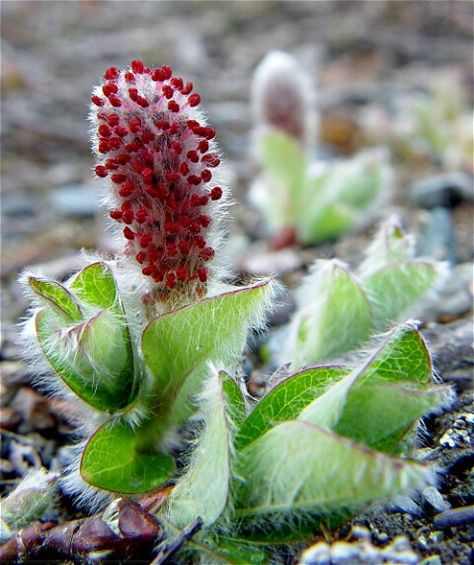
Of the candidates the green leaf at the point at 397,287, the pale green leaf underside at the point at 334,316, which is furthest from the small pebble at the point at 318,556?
the green leaf at the point at 397,287

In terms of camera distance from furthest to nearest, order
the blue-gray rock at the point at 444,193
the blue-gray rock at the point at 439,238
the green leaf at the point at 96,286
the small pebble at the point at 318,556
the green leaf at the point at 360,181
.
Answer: the blue-gray rock at the point at 444,193 < the green leaf at the point at 360,181 < the blue-gray rock at the point at 439,238 < the green leaf at the point at 96,286 < the small pebble at the point at 318,556

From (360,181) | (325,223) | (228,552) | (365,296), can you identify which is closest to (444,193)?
(360,181)

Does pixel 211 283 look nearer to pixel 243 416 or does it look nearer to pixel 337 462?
pixel 243 416

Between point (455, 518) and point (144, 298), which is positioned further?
point (144, 298)

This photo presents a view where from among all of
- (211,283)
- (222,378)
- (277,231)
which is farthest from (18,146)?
(222,378)

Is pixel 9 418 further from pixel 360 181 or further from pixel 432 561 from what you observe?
pixel 360 181

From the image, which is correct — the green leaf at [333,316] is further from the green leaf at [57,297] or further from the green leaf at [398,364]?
the green leaf at [57,297]

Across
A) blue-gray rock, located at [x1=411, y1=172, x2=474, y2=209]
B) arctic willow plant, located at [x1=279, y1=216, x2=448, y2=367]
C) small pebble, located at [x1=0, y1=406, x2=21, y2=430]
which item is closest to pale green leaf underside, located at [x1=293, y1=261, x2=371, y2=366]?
arctic willow plant, located at [x1=279, y1=216, x2=448, y2=367]

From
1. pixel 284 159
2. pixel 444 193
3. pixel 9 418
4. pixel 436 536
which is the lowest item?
pixel 436 536

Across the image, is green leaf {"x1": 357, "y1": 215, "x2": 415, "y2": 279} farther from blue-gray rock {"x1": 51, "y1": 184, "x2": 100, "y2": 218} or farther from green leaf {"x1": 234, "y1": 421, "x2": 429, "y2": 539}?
blue-gray rock {"x1": 51, "y1": 184, "x2": 100, "y2": 218}
